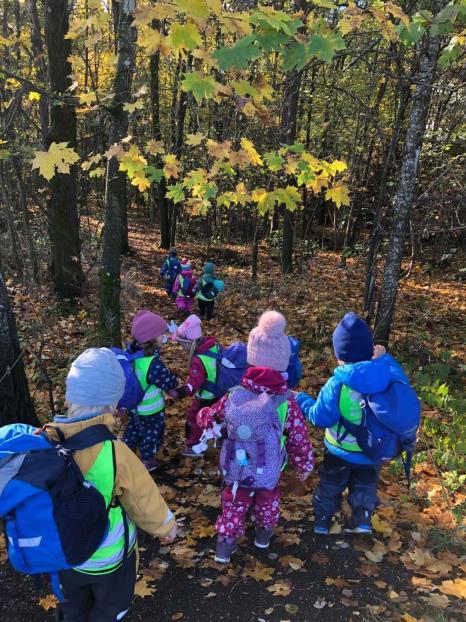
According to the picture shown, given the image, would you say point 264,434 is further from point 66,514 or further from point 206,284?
point 206,284

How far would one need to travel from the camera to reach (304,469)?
327 centimetres

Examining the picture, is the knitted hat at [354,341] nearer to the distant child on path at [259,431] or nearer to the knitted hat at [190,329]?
the distant child on path at [259,431]

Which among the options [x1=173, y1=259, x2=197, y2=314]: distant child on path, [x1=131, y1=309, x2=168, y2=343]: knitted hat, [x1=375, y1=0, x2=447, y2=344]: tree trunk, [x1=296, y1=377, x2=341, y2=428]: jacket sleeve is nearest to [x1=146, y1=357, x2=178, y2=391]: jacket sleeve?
[x1=131, y1=309, x2=168, y2=343]: knitted hat

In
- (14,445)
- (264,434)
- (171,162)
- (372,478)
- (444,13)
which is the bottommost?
(372,478)

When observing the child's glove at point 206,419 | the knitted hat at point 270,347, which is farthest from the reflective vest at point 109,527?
the knitted hat at point 270,347

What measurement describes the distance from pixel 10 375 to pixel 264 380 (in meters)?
2.13

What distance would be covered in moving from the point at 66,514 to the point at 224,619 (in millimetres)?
1690

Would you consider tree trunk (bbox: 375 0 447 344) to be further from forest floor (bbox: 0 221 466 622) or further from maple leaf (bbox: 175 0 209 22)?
maple leaf (bbox: 175 0 209 22)

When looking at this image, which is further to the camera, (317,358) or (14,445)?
(317,358)

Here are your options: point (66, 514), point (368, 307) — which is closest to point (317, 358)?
point (368, 307)

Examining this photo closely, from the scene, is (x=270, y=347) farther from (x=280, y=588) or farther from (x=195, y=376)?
(x=280, y=588)

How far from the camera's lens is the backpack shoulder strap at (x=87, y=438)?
2045mm

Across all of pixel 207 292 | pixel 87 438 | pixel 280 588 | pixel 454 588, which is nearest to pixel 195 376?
pixel 280 588

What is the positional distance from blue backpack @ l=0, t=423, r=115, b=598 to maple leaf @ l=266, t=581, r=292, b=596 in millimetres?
1679
